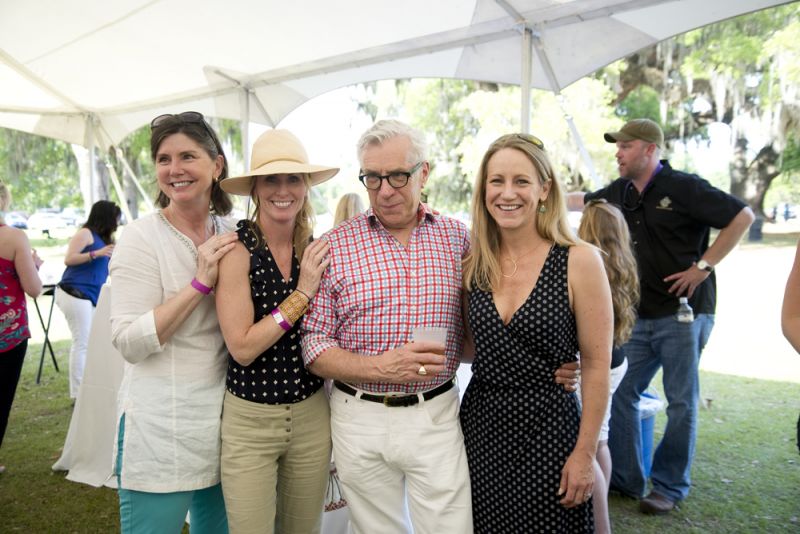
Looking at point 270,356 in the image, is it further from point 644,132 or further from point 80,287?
point 80,287

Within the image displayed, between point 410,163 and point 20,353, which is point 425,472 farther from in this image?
point 20,353

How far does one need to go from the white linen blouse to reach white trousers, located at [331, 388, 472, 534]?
0.48 meters

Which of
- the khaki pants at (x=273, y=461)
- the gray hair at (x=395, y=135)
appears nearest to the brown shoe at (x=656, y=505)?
the khaki pants at (x=273, y=461)

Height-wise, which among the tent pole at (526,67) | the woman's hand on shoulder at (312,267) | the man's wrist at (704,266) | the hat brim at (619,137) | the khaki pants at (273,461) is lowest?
the khaki pants at (273,461)

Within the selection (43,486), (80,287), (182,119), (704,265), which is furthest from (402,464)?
(80,287)

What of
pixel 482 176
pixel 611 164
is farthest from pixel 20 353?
pixel 611 164

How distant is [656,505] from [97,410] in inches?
150

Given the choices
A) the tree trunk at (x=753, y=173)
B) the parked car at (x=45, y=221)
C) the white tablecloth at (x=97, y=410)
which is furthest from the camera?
the parked car at (x=45, y=221)

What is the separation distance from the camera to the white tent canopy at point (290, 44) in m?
4.04

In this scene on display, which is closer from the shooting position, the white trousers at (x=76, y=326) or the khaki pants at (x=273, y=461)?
the khaki pants at (x=273, y=461)

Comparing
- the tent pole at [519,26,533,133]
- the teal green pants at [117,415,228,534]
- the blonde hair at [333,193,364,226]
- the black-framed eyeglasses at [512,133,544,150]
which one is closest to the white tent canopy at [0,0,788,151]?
the tent pole at [519,26,533,133]

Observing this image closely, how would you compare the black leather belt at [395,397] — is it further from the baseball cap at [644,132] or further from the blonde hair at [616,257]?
the baseball cap at [644,132]

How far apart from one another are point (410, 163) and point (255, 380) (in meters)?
0.94

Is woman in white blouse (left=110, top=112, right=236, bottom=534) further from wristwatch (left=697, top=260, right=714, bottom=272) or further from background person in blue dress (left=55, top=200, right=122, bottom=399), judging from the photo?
background person in blue dress (left=55, top=200, right=122, bottom=399)
